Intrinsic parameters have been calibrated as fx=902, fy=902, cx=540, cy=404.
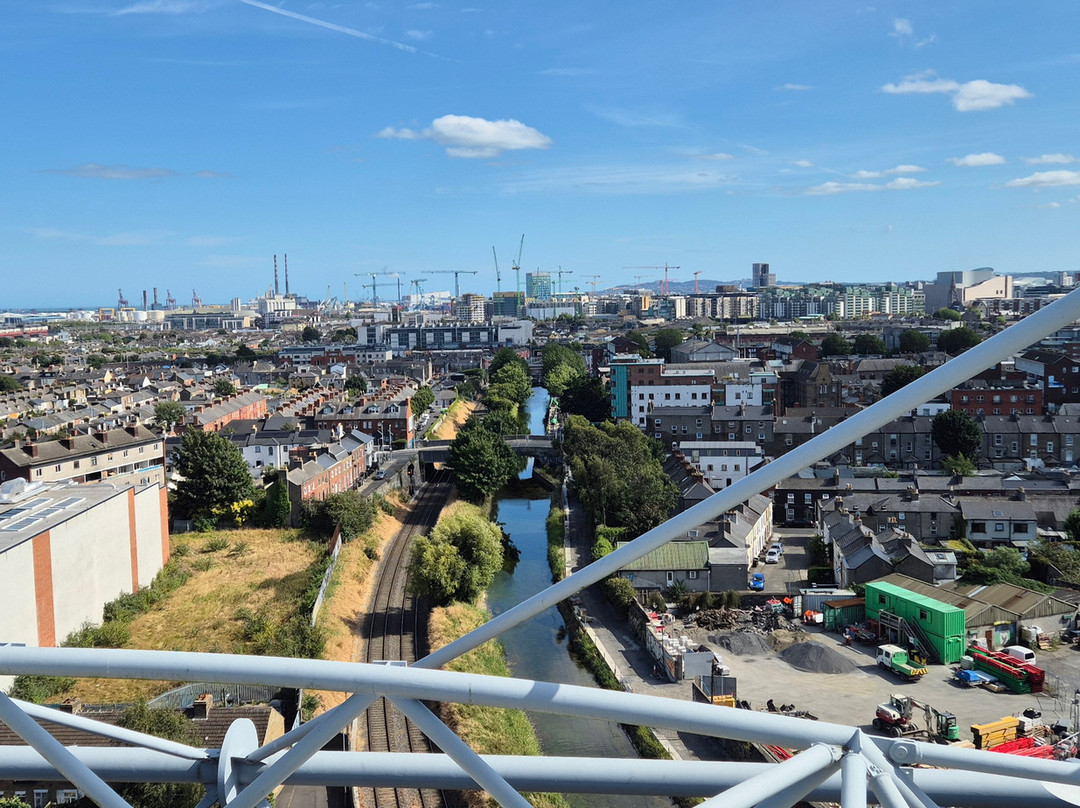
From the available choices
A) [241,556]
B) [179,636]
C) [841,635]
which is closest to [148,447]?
[241,556]

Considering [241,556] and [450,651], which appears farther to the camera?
[241,556]

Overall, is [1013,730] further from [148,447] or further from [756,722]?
[148,447]

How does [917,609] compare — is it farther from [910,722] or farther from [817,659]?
[910,722]

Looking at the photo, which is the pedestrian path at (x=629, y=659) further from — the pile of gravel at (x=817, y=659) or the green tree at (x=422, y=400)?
the green tree at (x=422, y=400)

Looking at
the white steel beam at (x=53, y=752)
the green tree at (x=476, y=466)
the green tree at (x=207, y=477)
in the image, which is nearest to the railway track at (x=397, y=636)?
the green tree at (x=476, y=466)

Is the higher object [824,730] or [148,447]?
[824,730]

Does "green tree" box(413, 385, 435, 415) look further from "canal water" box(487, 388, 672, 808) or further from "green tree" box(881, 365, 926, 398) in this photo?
"green tree" box(881, 365, 926, 398)
